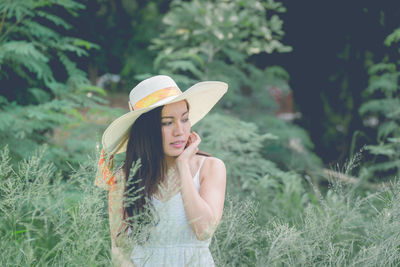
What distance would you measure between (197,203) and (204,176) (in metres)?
0.26

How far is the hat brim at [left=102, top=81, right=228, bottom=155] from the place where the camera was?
6.70ft

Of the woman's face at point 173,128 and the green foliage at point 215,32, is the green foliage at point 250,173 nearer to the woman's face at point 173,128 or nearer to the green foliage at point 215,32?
the green foliage at point 215,32

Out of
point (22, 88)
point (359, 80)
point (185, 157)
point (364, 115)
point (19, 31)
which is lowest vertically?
point (364, 115)

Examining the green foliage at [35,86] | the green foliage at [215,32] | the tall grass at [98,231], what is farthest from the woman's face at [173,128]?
the green foliage at [215,32]

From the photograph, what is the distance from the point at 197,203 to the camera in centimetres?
184

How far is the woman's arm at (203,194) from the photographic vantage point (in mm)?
1831

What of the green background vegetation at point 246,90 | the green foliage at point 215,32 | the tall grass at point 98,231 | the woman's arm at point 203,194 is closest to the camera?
the tall grass at point 98,231

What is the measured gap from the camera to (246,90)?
5996mm

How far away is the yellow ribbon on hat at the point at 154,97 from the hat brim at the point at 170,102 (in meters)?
0.04

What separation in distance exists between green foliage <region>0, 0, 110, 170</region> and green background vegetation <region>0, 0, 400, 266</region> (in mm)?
16

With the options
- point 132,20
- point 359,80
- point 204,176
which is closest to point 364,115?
point 359,80

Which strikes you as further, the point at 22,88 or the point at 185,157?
the point at 22,88

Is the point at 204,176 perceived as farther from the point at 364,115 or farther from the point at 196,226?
the point at 364,115

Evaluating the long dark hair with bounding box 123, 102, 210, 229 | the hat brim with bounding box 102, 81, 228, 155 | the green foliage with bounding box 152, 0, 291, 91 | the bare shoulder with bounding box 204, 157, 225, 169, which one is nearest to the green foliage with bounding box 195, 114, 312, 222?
the green foliage with bounding box 152, 0, 291, 91
